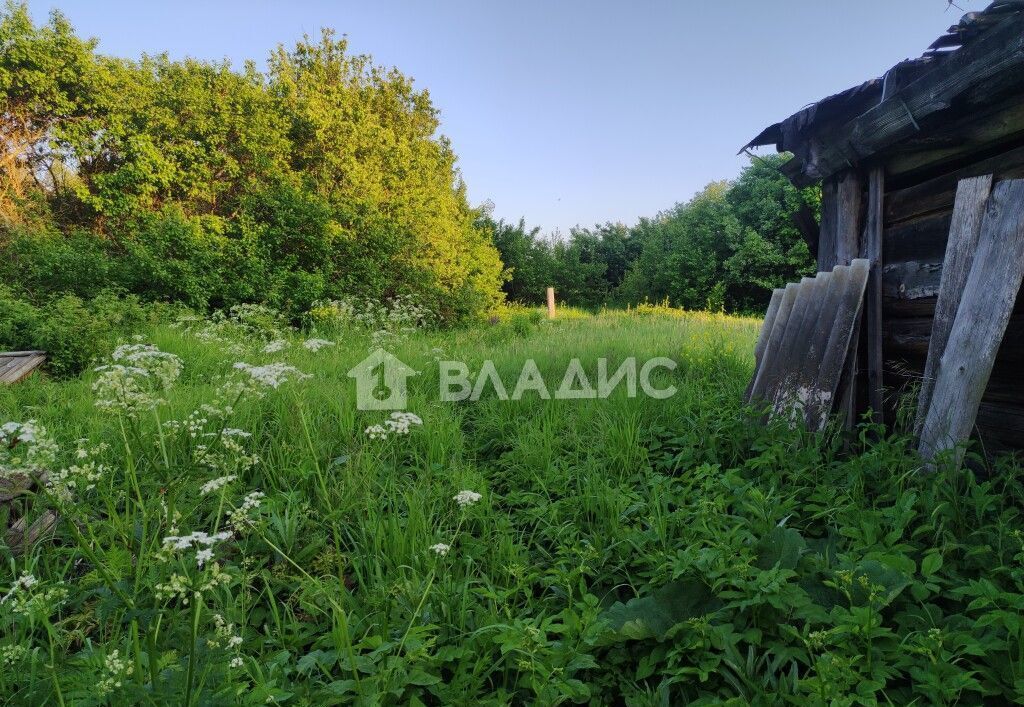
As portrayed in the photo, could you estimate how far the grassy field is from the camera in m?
1.43

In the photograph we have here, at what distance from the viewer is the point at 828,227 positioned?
12.7 feet

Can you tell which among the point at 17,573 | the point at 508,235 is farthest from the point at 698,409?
the point at 508,235

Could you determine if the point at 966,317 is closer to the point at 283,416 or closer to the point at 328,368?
the point at 283,416

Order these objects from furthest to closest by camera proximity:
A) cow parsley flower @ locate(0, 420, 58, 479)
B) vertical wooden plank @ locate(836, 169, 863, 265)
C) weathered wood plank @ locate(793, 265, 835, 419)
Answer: vertical wooden plank @ locate(836, 169, 863, 265), weathered wood plank @ locate(793, 265, 835, 419), cow parsley flower @ locate(0, 420, 58, 479)

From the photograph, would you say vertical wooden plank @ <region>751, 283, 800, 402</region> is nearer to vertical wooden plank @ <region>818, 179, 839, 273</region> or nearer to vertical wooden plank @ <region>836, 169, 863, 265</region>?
vertical wooden plank @ <region>818, 179, 839, 273</region>

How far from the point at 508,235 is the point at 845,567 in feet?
81.8

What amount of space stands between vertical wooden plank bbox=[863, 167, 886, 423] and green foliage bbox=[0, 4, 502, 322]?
910 cm

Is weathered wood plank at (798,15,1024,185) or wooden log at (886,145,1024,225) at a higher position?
weathered wood plank at (798,15,1024,185)

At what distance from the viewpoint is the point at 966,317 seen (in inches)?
92.5

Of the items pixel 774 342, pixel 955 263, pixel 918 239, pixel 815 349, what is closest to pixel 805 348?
pixel 815 349

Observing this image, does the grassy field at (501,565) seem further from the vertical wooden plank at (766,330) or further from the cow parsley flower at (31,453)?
the vertical wooden plank at (766,330)

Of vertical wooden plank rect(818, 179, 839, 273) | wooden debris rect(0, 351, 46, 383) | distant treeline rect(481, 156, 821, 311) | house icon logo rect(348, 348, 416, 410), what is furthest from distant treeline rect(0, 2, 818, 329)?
distant treeline rect(481, 156, 821, 311)

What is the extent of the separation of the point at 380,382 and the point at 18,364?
3.88m

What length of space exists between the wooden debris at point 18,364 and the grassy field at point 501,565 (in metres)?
1.31
